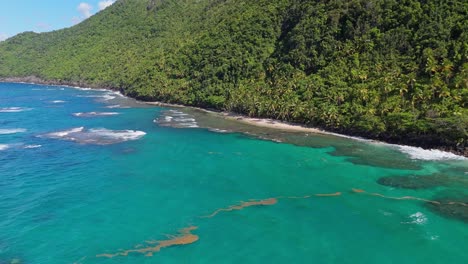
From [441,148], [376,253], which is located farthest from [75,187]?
[441,148]

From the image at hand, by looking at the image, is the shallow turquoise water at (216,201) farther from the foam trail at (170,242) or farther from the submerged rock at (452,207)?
the submerged rock at (452,207)

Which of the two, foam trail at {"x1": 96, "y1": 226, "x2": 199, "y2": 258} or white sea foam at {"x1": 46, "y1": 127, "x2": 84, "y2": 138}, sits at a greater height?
white sea foam at {"x1": 46, "y1": 127, "x2": 84, "y2": 138}

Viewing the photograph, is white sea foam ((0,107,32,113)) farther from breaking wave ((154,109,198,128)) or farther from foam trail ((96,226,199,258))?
foam trail ((96,226,199,258))

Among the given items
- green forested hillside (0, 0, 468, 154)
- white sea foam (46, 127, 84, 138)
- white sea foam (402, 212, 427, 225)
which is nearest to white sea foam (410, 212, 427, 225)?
white sea foam (402, 212, 427, 225)

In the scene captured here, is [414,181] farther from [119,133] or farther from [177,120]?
[177,120]

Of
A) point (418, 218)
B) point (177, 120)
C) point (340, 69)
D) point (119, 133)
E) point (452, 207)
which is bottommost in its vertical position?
point (418, 218)

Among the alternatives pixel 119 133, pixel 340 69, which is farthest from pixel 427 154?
pixel 119 133
